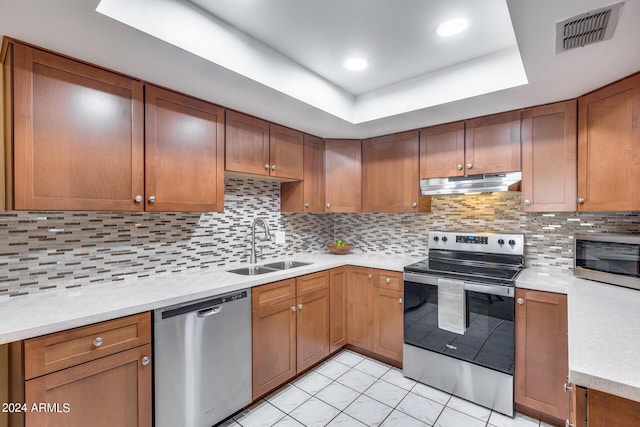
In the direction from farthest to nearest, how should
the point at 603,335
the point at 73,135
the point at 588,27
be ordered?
the point at 73,135 < the point at 588,27 < the point at 603,335

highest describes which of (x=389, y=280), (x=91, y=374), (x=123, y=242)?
(x=123, y=242)

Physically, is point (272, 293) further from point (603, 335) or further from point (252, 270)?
point (603, 335)

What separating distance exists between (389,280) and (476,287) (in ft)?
2.28

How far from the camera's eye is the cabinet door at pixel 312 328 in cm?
238

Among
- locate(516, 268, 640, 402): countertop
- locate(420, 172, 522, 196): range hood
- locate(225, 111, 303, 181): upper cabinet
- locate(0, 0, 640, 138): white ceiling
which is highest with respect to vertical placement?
locate(0, 0, 640, 138): white ceiling

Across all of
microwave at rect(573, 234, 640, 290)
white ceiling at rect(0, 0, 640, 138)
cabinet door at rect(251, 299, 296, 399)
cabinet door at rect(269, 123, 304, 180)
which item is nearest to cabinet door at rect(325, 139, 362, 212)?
cabinet door at rect(269, 123, 304, 180)

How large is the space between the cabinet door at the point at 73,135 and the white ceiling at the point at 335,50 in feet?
0.35

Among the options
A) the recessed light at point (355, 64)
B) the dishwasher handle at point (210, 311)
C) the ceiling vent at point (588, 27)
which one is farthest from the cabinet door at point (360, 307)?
the ceiling vent at point (588, 27)

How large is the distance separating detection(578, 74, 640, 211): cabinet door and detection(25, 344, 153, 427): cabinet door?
110 inches

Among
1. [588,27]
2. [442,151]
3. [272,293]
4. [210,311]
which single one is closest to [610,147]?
[588,27]

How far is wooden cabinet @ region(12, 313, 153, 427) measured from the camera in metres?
1.21

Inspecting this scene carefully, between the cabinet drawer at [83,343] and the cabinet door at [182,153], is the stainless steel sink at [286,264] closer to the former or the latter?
the cabinet door at [182,153]

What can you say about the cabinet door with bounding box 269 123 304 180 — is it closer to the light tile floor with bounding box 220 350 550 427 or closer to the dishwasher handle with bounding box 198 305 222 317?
the dishwasher handle with bounding box 198 305 222 317

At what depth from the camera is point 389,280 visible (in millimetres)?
A: 2572
